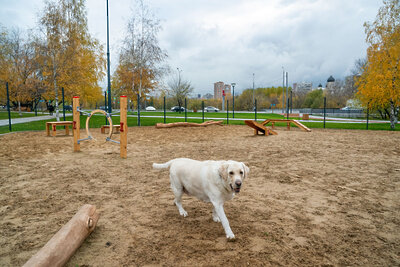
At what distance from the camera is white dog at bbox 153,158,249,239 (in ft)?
10.2

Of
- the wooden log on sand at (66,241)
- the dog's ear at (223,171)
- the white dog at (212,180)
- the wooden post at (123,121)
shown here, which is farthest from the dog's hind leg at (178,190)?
the wooden post at (123,121)

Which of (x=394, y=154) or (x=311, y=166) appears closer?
(x=311, y=166)

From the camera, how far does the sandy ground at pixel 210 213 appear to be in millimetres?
2850

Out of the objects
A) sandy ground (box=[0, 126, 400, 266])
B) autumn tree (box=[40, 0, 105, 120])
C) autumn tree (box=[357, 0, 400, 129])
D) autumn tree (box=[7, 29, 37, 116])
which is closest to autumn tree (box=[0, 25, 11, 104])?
autumn tree (box=[7, 29, 37, 116])

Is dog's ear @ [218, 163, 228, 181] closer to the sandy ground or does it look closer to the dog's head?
the dog's head

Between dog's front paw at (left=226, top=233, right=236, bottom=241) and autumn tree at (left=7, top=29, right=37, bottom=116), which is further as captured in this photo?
autumn tree at (left=7, top=29, right=37, bottom=116)

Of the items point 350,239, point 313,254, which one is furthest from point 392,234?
point 313,254

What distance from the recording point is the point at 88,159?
7883 mm

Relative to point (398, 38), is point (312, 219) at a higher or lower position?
lower

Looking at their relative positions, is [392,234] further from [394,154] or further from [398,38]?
[398,38]

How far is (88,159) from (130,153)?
4.90 feet

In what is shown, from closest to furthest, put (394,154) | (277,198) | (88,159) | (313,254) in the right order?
(313,254)
(277,198)
(88,159)
(394,154)

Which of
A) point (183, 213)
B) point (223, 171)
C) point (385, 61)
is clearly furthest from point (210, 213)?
point (385, 61)

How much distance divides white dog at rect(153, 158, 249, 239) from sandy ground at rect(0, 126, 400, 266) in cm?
37
